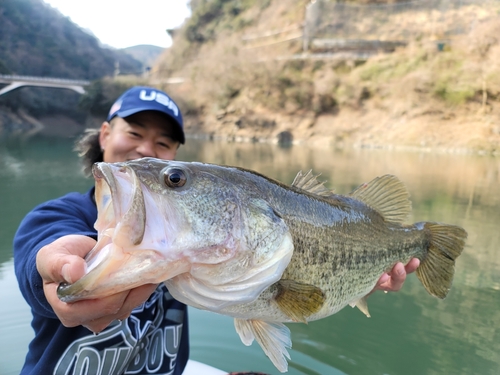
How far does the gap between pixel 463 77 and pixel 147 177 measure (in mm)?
29824

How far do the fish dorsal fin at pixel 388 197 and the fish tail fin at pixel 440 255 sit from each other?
24cm

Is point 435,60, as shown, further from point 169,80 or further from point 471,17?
point 169,80

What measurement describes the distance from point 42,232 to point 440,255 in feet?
7.24

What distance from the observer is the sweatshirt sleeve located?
126 cm

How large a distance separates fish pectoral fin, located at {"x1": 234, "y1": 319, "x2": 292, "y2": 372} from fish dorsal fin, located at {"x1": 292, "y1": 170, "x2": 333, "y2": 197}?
67cm

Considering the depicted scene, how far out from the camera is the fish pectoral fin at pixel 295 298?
54.6 inches

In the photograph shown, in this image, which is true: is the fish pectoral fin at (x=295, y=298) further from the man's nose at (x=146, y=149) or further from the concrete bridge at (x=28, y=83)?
the concrete bridge at (x=28, y=83)

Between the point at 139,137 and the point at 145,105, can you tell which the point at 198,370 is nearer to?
the point at 139,137

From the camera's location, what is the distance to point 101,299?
104 cm

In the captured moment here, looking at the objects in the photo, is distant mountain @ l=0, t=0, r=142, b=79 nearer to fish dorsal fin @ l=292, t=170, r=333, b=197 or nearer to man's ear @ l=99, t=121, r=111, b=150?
man's ear @ l=99, t=121, r=111, b=150

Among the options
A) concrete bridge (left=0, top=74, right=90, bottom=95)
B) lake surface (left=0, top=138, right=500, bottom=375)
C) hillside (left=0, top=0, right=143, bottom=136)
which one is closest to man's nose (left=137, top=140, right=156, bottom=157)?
lake surface (left=0, top=138, right=500, bottom=375)

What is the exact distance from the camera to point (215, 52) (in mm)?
42438

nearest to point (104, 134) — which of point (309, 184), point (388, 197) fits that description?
point (309, 184)

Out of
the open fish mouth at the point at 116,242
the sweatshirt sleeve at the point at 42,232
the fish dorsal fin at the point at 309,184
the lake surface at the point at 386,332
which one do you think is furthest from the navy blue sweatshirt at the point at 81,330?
the lake surface at the point at 386,332
